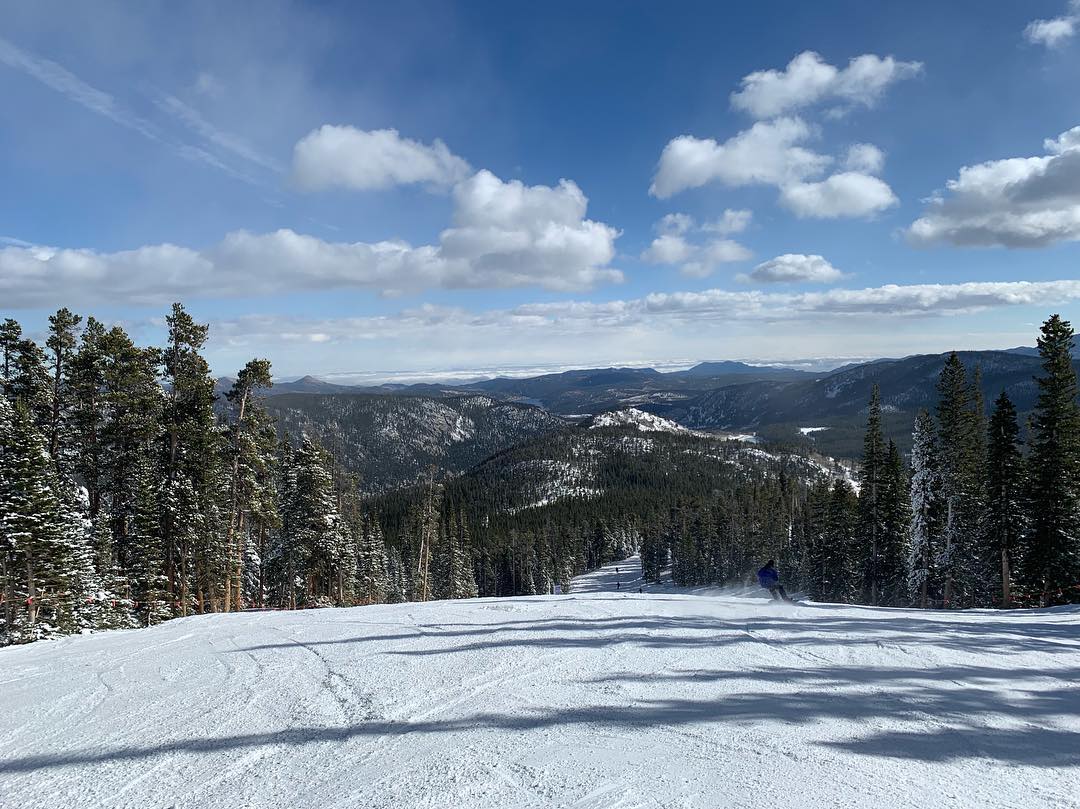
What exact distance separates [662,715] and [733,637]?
4000mm

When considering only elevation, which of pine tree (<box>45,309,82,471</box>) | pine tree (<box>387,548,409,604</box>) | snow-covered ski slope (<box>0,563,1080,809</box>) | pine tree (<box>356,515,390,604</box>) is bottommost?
pine tree (<box>387,548,409,604</box>)

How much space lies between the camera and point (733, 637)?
934 cm

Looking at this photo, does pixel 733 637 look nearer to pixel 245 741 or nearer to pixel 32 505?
pixel 245 741

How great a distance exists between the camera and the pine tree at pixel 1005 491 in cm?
2636

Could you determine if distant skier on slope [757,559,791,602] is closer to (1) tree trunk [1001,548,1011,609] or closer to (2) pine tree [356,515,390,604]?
(1) tree trunk [1001,548,1011,609]

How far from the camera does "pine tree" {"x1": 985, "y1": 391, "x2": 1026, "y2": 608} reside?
26359 millimetres

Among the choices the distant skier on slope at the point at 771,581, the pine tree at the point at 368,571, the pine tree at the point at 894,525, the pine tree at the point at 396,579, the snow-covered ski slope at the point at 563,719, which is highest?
the snow-covered ski slope at the point at 563,719

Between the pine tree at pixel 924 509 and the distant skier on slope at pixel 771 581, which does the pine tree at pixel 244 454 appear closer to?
the distant skier on slope at pixel 771 581

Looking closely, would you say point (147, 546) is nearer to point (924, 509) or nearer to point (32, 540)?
point (32, 540)

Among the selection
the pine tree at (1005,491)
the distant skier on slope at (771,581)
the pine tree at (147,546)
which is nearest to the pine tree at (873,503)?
the pine tree at (1005,491)

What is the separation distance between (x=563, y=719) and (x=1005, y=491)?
3069 cm

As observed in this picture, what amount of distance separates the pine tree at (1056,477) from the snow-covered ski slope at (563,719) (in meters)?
19.9

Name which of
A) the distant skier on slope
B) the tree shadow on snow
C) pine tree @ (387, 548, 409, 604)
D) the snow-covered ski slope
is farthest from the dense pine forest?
the tree shadow on snow

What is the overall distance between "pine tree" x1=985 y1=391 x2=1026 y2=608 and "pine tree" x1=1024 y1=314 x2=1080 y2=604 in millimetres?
591
